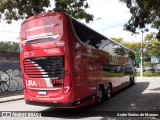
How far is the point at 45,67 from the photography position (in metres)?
9.18

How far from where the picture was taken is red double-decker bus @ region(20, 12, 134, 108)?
877 cm

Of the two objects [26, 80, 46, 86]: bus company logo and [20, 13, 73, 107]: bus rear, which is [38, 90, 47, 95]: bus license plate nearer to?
[20, 13, 73, 107]: bus rear

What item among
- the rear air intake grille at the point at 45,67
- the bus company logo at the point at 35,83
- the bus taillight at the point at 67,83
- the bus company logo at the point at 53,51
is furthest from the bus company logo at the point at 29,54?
the bus taillight at the point at 67,83

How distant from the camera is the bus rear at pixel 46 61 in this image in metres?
8.78

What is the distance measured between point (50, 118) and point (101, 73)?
3826 mm

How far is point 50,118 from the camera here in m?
A: 8.92

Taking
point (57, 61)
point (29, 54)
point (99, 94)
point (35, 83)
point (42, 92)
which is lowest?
point (99, 94)

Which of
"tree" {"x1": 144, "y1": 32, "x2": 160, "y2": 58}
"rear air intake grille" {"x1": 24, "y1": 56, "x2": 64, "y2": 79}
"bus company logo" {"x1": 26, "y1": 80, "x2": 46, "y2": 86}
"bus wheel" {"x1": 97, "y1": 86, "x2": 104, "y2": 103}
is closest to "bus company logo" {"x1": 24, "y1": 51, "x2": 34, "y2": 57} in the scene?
"rear air intake grille" {"x1": 24, "y1": 56, "x2": 64, "y2": 79}

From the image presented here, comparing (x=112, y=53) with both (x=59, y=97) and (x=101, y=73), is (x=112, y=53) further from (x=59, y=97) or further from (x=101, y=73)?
(x=59, y=97)

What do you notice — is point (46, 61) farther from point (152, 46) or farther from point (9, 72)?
point (152, 46)

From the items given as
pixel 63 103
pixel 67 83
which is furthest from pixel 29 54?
pixel 63 103

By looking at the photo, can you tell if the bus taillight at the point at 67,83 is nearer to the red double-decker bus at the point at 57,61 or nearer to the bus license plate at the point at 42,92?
the red double-decker bus at the point at 57,61

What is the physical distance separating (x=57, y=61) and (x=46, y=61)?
1.56ft

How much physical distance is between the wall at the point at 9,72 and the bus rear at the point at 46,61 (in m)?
8.48
